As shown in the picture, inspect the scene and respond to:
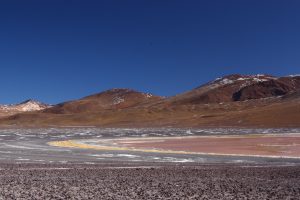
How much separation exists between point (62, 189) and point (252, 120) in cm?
12670

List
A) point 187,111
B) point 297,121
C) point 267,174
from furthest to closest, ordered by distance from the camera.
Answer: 1. point 187,111
2. point 297,121
3. point 267,174

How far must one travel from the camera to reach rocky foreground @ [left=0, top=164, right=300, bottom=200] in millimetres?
14898

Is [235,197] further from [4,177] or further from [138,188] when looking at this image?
[4,177]

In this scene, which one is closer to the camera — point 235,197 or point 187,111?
point 235,197

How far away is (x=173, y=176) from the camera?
65.1 feet

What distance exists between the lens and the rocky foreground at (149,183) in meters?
14.9

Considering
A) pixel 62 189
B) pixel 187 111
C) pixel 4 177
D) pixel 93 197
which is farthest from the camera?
pixel 187 111

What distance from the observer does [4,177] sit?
62.0 ft

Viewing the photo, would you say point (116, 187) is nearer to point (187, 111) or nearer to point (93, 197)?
point (93, 197)

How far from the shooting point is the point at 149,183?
1755 cm

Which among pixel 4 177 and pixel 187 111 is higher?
pixel 187 111

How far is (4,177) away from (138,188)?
18.0ft

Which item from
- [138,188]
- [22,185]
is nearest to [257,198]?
[138,188]

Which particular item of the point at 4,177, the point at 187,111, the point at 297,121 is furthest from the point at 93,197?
the point at 187,111
